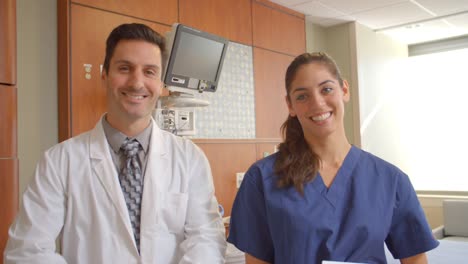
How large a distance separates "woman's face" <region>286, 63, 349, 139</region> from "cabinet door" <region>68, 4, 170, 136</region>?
1.66 metres

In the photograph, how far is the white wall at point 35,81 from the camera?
7.89 ft

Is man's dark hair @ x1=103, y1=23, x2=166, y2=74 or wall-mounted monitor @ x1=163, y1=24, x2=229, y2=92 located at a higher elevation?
wall-mounted monitor @ x1=163, y1=24, x2=229, y2=92

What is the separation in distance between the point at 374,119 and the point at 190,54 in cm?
325

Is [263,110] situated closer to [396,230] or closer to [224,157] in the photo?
[224,157]

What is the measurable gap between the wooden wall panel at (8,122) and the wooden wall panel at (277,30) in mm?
2274

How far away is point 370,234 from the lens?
122 centimetres

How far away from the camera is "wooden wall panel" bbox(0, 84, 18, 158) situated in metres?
2.17

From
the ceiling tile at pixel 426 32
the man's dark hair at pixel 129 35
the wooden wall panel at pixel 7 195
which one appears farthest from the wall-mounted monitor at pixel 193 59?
the ceiling tile at pixel 426 32

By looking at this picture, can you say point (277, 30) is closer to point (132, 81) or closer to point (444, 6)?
point (444, 6)

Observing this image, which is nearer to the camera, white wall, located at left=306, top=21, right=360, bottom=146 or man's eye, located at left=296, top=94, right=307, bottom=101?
man's eye, located at left=296, top=94, right=307, bottom=101

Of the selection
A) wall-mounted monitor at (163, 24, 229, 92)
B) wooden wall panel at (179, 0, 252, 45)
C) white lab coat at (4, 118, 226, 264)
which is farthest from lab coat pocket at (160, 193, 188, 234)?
wooden wall panel at (179, 0, 252, 45)

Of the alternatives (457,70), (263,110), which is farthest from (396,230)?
(457,70)

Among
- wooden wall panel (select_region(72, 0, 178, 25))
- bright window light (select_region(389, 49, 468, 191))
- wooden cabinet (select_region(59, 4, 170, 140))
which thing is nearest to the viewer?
wooden cabinet (select_region(59, 4, 170, 140))

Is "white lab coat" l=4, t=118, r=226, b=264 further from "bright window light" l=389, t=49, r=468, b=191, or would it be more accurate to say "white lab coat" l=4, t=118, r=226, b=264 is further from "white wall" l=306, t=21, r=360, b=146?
"bright window light" l=389, t=49, r=468, b=191
